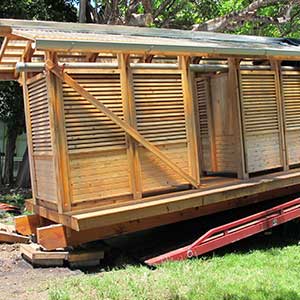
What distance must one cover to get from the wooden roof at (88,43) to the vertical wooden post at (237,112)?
0.58m

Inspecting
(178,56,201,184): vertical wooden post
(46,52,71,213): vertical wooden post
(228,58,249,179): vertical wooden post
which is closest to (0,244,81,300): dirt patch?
(46,52,71,213): vertical wooden post

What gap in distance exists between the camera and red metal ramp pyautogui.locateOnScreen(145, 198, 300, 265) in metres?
5.90

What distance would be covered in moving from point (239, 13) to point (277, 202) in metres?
7.06

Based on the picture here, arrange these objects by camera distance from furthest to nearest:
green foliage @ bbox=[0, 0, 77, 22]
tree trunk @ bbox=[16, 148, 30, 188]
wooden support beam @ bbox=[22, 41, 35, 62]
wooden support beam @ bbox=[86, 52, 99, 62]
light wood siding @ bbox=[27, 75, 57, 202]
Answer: tree trunk @ bbox=[16, 148, 30, 188] → green foliage @ bbox=[0, 0, 77, 22] → wooden support beam @ bbox=[86, 52, 99, 62] → wooden support beam @ bbox=[22, 41, 35, 62] → light wood siding @ bbox=[27, 75, 57, 202]

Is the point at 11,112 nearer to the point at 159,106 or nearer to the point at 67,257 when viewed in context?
the point at 159,106

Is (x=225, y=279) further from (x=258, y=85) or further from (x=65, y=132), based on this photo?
(x=258, y=85)

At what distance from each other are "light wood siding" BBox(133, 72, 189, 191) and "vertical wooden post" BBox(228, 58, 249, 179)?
112cm

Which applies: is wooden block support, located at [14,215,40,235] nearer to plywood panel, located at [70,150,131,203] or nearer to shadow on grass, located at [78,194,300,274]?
shadow on grass, located at [78,194,300,274]

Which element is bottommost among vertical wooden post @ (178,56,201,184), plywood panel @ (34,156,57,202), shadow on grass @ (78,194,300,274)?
shadow on grass @ (78,194,300,274)

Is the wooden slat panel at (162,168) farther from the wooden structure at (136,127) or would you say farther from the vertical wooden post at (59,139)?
the vertical wooden post at (59,139)

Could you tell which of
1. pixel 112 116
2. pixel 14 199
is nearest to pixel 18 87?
pixel 14 199

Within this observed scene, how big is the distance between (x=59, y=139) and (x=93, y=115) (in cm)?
58

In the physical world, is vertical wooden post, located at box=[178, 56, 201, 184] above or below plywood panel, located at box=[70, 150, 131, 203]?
above

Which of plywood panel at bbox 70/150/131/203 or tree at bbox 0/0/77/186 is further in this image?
tree at bbox 0/0/77/186
